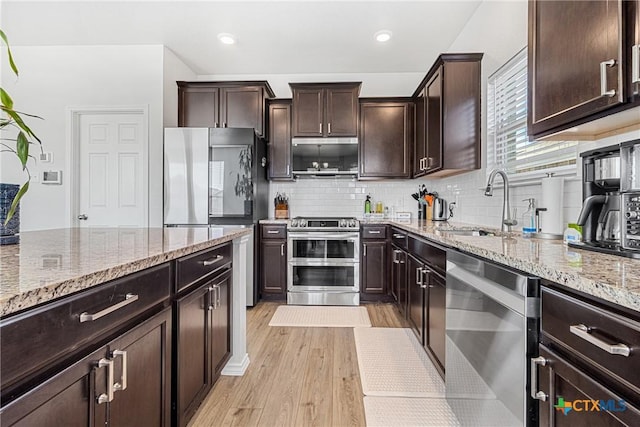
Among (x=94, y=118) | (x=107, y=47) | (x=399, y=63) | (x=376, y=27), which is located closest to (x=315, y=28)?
(x=376, y=27)

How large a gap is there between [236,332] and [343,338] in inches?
39.8

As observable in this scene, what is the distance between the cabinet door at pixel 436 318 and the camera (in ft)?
6.19

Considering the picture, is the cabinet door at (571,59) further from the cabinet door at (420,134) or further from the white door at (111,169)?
the white door at (111,169)

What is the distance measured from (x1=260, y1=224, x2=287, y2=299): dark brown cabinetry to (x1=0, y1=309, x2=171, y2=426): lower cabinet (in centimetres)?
246

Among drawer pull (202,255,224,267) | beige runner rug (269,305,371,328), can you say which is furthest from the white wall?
drawer pull (202,255,224,267)

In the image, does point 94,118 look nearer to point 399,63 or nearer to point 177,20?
point 177,20

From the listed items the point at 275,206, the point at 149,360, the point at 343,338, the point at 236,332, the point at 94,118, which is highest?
the point at 94,118

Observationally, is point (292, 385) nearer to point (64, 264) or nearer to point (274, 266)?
point (64, 264)

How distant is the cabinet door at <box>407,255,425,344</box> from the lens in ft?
7.78

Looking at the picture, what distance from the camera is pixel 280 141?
4.06 meters

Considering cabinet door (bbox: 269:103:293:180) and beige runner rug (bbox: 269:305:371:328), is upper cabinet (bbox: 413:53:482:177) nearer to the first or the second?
beige runner rug (bbox: 269:305:371:328)

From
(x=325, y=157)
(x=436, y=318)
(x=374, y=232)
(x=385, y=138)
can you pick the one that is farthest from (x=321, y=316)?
(x=385, y=138)

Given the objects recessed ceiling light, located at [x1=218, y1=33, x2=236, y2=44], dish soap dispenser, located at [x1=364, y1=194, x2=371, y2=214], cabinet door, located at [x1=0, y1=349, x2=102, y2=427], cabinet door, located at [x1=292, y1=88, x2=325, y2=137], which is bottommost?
cabinet door, located at [x1=0, y1=349, x2=102, y2=427]

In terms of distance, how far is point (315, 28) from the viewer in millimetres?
3238
